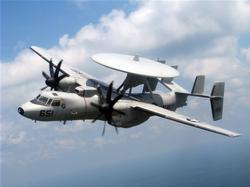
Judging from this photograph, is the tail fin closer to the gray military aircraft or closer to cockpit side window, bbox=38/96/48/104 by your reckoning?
the gray military aircraft

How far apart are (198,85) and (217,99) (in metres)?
3.79

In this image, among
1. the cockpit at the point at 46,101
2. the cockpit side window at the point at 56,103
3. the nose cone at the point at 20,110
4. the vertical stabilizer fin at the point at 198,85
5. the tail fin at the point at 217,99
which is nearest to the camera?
the nose cone at the point at 20,110

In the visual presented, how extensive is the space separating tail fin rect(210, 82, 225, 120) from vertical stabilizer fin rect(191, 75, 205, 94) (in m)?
2.07

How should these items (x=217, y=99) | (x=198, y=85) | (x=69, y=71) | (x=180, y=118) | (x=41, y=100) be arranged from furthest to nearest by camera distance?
(x=198, y=85)
(x=69, y=71)
(x=217, y=99)
(x=180, y=118)
(x=41, y=100)

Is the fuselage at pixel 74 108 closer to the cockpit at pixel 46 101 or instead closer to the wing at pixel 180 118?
the cockpit at pixel 46 101

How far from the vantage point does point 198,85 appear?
180 ft

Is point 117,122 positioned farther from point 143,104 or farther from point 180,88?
point 180,88

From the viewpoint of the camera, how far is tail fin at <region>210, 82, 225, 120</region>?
53125 millimetres

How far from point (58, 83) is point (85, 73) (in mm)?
7267

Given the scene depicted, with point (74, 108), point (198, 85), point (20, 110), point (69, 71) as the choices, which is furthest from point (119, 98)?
point (198, 85)

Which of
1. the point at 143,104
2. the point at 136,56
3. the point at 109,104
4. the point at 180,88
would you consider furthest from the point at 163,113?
the point at 180,88

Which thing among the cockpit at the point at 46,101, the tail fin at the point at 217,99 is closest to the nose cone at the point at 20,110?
the cockpit at the point at 46,101

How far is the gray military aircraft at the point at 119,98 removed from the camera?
38062 mm

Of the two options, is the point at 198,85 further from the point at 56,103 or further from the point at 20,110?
the point at 20,110
